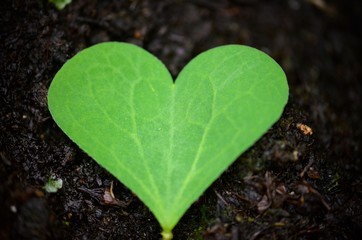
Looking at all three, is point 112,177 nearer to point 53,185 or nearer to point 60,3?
point 53,185

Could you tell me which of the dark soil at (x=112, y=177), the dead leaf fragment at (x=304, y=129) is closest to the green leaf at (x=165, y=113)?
the dark soil at (x=112, y=177)

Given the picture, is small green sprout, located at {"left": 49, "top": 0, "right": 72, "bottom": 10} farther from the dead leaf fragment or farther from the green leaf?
the dead leaf fragment

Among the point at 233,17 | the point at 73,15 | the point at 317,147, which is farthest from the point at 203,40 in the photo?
the point at 317,147

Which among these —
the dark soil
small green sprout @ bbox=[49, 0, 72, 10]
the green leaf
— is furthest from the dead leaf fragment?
small green sprout @ bbox=[49, 0, 72, 10]

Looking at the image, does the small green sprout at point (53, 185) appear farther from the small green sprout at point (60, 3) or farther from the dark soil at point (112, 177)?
the small green sprout at point (60, 3)

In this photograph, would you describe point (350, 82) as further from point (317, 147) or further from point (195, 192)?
point (195, 192)

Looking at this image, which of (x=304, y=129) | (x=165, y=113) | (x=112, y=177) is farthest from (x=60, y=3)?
(x=304, y=129)
